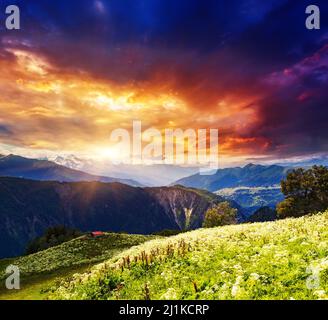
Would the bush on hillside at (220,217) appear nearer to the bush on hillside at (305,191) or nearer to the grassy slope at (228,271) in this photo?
the bush on hillside at (305,191)

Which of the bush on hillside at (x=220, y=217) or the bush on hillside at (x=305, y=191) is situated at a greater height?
the bush on hillside at (x=305, y=191)

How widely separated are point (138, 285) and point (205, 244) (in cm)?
815

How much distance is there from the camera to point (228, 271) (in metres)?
18.0

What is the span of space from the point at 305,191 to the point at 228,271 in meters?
101

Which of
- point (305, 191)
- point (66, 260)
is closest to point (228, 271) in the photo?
point (66, 260)

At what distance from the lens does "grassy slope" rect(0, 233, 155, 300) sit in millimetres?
37312

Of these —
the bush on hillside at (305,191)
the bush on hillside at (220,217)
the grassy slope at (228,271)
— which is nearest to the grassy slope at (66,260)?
the grassy slope at (228,271)

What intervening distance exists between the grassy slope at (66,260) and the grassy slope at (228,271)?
33.4 ft

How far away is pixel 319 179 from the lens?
106 meters

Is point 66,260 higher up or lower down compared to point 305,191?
lower down

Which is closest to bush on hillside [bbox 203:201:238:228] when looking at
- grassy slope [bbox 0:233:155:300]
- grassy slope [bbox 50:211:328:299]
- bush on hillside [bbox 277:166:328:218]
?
bush on hillside [bbox 277:166:328:218]

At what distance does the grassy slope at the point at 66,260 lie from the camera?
37.3 meters

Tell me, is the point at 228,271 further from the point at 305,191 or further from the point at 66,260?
the point at 305,191

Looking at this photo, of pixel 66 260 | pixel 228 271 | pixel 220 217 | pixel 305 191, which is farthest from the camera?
pixel 305 191
